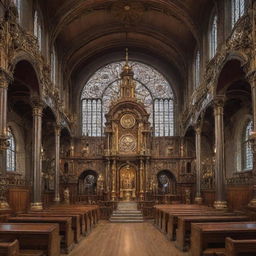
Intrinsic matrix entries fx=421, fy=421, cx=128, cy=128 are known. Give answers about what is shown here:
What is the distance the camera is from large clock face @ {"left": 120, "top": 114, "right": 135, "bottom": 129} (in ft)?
123

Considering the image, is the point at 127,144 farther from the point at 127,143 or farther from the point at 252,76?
the point at 252,76

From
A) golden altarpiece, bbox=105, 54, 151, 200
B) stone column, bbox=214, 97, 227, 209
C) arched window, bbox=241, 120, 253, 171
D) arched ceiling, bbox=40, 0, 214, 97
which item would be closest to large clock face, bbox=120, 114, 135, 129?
golden altarpiece, bbox=105, 54, 151, 200

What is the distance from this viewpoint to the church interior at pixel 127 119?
54.4 feet

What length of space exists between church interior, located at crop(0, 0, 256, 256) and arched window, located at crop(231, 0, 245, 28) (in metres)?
0.11

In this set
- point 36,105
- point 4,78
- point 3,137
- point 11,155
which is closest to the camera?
point 3,137

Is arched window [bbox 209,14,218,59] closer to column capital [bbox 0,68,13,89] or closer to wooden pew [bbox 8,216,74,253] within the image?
column capital [bbox 0,68,13,89]

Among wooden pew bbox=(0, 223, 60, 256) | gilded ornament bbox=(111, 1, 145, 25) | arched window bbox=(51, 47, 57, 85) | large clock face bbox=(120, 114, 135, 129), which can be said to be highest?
gilded ornament bbox=(111, 1, 145, 25)

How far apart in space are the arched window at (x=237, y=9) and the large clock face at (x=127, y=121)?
55.0 feet

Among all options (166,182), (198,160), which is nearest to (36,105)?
(198,160)

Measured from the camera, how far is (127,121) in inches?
1483

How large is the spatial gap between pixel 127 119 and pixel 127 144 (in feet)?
7.43

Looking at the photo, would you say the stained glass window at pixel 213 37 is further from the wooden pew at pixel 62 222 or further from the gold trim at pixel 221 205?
the wooden pew at pixel 62 222

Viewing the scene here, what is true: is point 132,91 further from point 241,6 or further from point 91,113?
point 241,6

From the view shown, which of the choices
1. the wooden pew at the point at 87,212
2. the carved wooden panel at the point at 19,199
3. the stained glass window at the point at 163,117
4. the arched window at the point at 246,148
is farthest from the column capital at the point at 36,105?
the stained glass window at the point at 163,117
